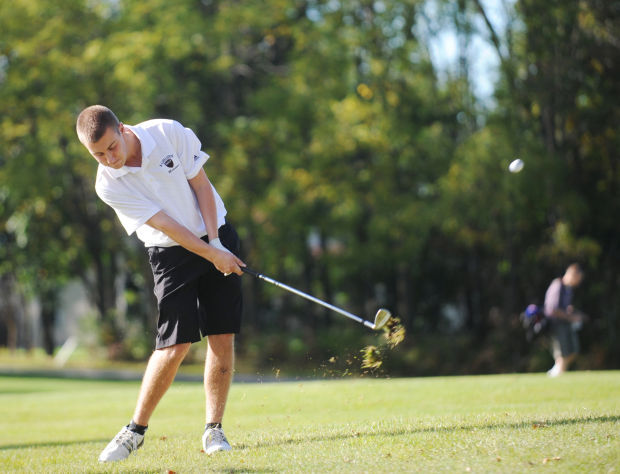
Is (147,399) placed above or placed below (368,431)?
above

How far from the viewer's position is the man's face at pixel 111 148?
5.33 metres

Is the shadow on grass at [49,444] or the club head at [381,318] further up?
the club head at [381,318]

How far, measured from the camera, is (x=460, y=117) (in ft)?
69.4

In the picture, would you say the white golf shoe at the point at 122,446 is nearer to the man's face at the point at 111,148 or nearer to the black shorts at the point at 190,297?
the black shorts at the point at 190,297

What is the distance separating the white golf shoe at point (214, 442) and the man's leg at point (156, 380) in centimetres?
38

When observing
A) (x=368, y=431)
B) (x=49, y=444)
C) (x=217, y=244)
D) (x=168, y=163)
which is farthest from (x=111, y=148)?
(x=49, y=444)

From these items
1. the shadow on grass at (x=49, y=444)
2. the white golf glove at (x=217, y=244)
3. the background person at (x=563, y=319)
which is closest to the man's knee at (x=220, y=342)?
the white golf glove at (x=217, y=244)

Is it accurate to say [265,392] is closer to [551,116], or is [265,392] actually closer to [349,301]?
[551,116]

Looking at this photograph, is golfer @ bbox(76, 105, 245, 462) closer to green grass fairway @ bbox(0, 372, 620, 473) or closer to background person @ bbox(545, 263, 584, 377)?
green grass fairway @ bbox(0, 372, 620, 473)

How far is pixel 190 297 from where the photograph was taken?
229 inches

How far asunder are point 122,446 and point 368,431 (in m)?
1.61

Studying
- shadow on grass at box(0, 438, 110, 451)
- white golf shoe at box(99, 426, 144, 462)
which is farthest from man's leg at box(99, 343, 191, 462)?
shadow on grass at box(0, 438, 110, 451)

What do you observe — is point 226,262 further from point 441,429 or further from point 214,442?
point 441,429

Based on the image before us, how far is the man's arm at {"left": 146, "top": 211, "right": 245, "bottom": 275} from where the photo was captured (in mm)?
5609
